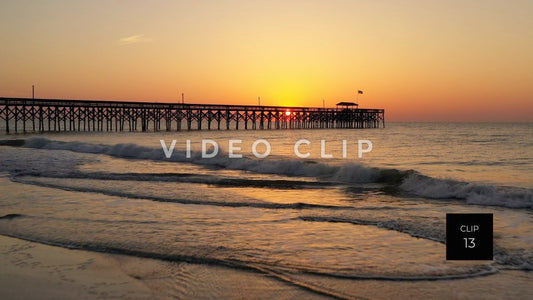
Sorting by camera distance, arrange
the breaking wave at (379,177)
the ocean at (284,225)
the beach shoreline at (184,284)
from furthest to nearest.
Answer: the breaking wave at (379,177) → the ocean at (284,225) → the beach shoreline at (184,284)

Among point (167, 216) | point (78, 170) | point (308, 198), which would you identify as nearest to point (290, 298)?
point (167, 216)

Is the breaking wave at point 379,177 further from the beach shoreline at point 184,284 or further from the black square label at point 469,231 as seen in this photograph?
the black square label at point 469,231

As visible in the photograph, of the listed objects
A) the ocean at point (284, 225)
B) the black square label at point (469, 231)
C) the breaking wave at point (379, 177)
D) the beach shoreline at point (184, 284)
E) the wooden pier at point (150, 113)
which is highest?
the wooden pier at point (150, 113)

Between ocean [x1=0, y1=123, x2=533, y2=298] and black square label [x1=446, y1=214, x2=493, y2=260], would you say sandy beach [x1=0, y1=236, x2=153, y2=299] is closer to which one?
ocean [x1=0, y1=123, x2=533, y2=298]

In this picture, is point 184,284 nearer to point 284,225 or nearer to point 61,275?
point 61,275

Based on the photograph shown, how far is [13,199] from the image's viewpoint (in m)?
9.54

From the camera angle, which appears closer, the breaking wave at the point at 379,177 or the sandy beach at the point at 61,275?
the sandy beach at the point at 61,275

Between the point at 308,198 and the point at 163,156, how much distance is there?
14094mm

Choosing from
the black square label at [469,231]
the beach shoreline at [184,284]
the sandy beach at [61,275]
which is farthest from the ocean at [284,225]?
the black square label at [469,231]

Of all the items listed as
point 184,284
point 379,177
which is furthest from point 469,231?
point 379,177

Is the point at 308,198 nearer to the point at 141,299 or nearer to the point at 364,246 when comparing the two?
the point at 364,246

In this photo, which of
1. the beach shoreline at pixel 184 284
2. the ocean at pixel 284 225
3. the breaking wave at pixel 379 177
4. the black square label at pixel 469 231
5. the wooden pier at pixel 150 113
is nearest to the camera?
the black square label at pixel 469 231

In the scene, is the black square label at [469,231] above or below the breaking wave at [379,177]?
above

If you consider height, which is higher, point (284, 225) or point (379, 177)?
point (379, 177)
